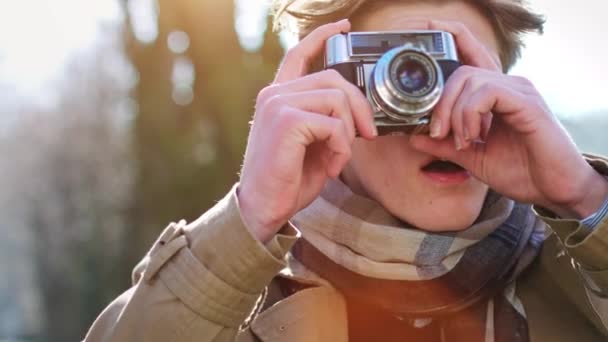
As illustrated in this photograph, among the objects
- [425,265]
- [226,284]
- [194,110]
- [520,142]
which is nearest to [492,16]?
[520,142]

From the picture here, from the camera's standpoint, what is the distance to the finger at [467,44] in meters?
1.83

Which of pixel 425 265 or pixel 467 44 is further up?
pixel 467 44

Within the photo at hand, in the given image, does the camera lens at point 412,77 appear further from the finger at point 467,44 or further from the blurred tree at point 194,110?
the blurred tree at point 194,110

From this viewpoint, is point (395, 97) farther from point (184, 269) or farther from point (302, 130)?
point (184, 269)

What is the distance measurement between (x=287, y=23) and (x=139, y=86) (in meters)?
9.75

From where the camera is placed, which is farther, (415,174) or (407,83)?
(415,174)

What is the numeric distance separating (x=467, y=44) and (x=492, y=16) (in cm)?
24

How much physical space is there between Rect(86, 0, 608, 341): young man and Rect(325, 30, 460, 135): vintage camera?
0.03m

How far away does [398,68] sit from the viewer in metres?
1.72

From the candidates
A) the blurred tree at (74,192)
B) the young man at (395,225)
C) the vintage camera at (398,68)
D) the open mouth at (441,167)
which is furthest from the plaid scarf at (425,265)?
the blurred tree at (74,192)

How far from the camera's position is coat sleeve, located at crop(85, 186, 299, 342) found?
167 cm

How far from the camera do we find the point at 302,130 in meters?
1.68

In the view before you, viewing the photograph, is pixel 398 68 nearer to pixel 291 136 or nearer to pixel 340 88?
pixel 340 88

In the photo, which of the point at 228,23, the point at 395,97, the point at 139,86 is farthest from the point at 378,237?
the point at 139,86
